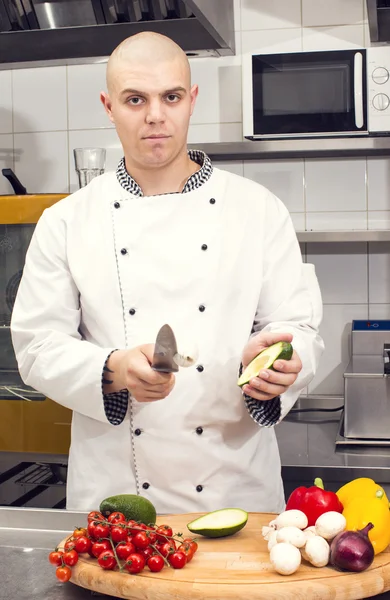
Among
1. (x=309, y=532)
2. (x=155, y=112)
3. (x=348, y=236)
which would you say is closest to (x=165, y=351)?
(x=309, y=532)

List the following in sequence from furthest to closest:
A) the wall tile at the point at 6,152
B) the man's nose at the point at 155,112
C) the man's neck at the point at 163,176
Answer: the wall tile at the point at 6,152 < the man's neck at the point at 163,176 < the man's nose at the point at 155,112

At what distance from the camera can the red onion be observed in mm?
973

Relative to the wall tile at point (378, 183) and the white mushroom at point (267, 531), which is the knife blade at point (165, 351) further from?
the wall tile at point (378, 183)

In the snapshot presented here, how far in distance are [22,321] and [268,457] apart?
547 millimetres

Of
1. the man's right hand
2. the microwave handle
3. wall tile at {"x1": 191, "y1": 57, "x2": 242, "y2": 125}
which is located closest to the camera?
the man's right hand

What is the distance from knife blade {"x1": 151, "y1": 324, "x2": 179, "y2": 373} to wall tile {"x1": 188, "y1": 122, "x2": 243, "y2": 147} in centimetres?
163

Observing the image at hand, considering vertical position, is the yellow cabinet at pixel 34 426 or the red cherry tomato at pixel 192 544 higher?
the red cherry tomato at pixel 192 544

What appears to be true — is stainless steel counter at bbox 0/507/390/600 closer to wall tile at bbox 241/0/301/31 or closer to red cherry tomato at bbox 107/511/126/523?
red cherry tomato at bbox 107/511/126/523

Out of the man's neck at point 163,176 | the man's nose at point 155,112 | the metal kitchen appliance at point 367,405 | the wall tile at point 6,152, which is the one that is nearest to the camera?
the man's nose at point 155,112

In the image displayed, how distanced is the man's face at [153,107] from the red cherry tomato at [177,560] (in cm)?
75

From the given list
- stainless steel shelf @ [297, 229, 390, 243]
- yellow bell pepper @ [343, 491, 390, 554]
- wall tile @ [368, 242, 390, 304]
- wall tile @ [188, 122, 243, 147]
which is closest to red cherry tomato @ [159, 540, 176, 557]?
yellow bell pepper @ [343, 491, 390, 554]

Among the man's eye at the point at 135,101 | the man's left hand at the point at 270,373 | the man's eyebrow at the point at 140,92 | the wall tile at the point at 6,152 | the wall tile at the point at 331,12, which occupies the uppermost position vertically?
the wall tile at the point at 331,12

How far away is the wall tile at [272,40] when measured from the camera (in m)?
2.61

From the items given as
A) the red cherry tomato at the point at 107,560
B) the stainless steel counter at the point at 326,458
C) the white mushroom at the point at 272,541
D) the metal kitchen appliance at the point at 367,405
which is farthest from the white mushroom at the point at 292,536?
the metal kitchen appliance at the point at 367,405
